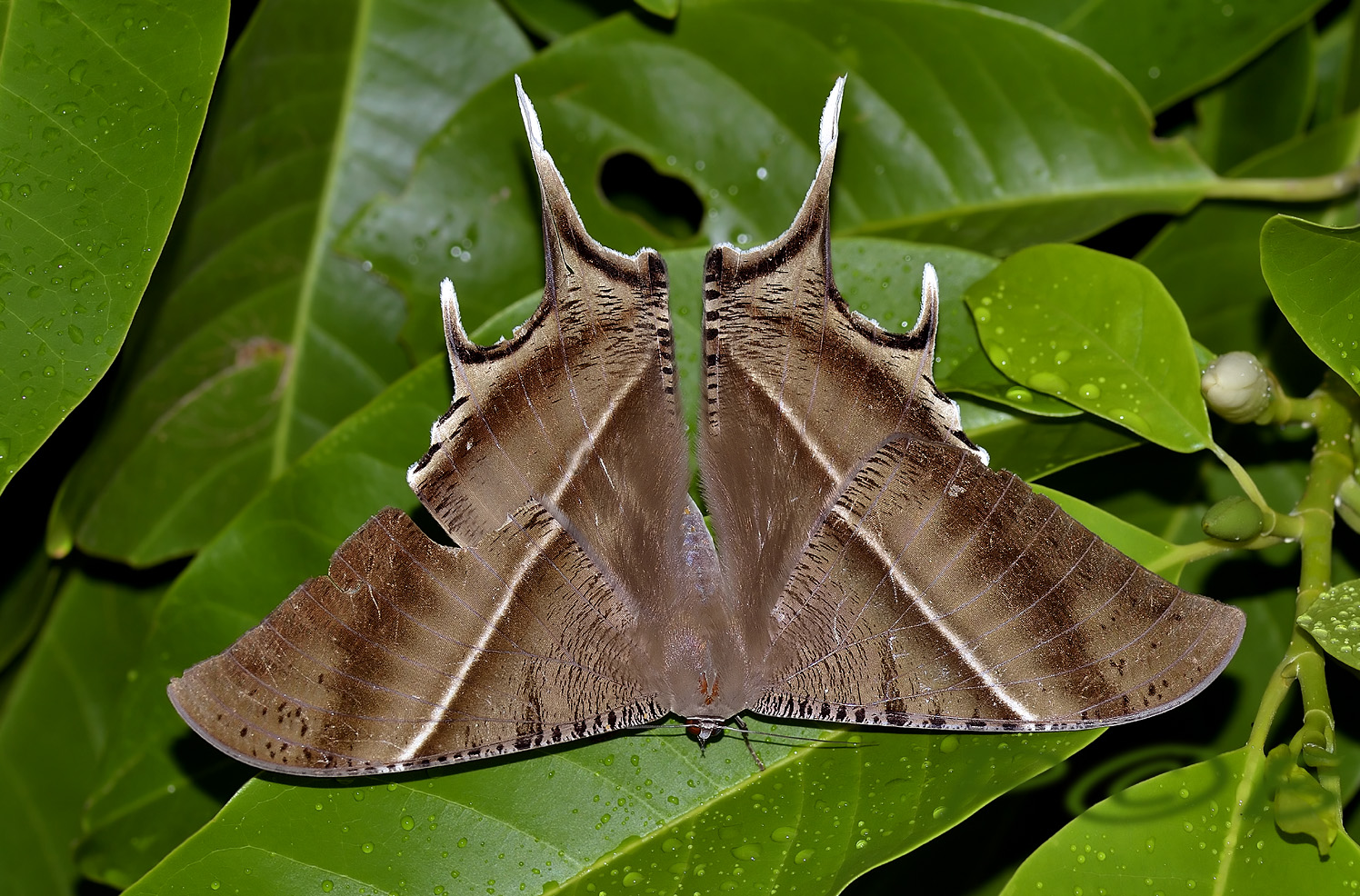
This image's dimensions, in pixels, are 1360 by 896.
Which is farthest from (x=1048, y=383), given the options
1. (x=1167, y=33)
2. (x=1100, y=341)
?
(x=1167, y=33)

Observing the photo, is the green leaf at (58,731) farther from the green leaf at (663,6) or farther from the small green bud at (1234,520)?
the small green bud at (1234,520)

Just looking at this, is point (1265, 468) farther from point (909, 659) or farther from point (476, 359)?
point (476, 359)

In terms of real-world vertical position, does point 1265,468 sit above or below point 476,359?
below

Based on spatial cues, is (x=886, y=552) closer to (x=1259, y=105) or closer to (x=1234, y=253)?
(x=1234, y=253)

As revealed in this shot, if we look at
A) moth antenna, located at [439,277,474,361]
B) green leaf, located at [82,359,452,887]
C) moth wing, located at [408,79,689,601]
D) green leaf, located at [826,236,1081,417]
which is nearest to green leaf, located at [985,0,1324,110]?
green leaf, located at [826,236,1081,417]

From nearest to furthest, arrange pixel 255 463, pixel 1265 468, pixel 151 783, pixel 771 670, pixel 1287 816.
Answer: pixel 1287 816 → pixel 771 670 → pixel 151 783 → pixel 1265 468 → pixel 255 463

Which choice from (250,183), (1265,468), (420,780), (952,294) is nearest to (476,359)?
(420,780)
